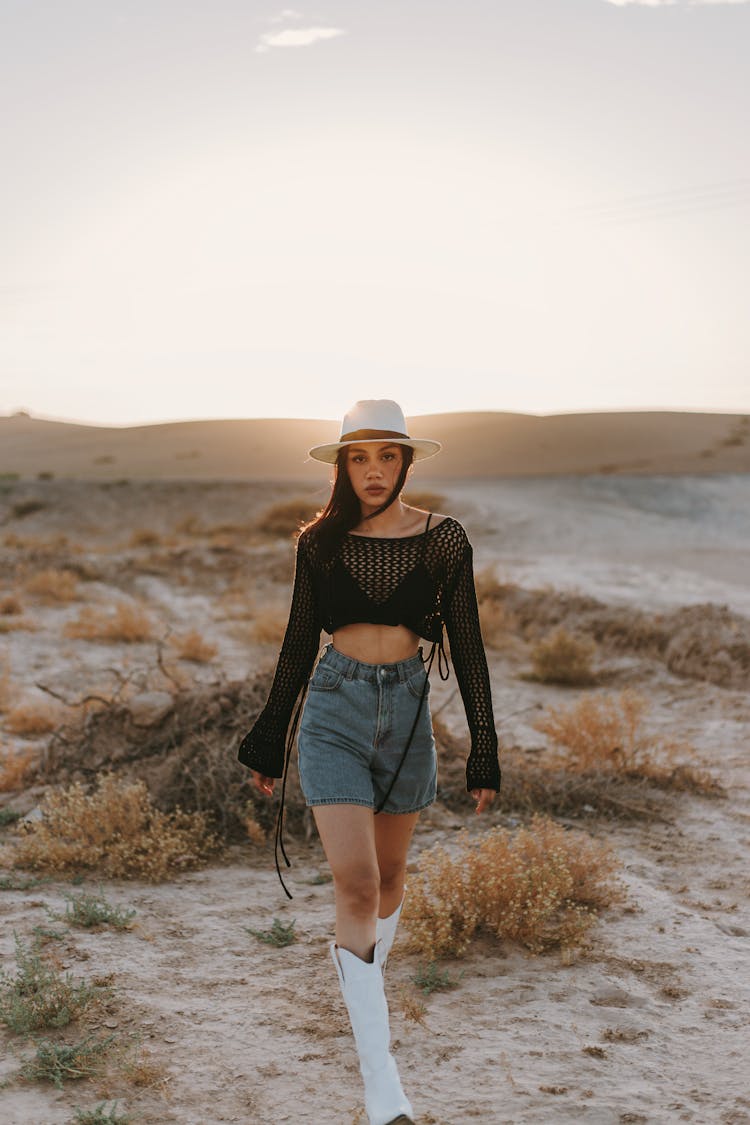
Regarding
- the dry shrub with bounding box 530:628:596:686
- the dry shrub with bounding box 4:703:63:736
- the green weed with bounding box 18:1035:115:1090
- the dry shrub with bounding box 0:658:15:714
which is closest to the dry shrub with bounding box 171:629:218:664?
the dry shrub with bounding box 0:658:15:714

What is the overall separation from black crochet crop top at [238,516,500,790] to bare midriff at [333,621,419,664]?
0.11 feet

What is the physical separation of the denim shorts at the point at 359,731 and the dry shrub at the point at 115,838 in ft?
7.55

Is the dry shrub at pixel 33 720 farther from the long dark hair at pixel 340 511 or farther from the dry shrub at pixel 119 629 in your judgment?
the long dark hair at pixel 340 511

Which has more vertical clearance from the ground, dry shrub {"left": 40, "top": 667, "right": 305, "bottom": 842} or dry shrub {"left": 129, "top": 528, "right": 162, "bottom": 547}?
dry shrub {"left": 40, "top": 667, "right": 305, "bottom": 842}

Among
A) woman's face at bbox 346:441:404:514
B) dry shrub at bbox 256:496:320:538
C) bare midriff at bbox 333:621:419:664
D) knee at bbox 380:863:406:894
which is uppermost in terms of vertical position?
woman's face at bbox 346:441:404:514

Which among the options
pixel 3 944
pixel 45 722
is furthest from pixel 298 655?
pixel 45 722

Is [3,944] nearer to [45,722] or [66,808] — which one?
[66,808]

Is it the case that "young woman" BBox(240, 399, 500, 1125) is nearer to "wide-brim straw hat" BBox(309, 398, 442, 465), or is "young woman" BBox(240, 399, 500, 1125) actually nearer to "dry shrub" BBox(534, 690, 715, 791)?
"wide-brim straw hat" BBox(309, 398, 442, 465)

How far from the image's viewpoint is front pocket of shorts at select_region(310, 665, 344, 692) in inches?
116

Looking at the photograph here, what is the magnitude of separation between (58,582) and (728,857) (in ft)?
36.0

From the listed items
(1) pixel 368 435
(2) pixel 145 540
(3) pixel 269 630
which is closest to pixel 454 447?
(2) pixel 145 540

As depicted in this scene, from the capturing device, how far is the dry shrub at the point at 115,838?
16.4 ft

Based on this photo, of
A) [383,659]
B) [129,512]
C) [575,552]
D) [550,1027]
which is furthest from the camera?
[129,512]

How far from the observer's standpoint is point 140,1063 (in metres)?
3.27
